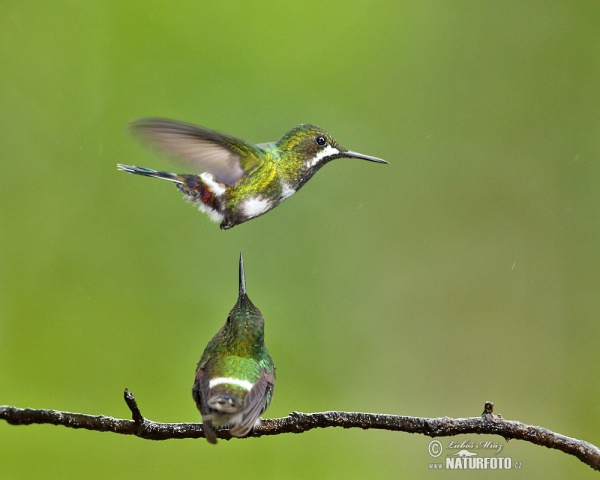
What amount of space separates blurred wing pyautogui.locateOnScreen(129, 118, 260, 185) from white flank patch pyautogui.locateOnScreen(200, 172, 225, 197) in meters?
0.02

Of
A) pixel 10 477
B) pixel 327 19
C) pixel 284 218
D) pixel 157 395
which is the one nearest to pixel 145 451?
pixel 157 395

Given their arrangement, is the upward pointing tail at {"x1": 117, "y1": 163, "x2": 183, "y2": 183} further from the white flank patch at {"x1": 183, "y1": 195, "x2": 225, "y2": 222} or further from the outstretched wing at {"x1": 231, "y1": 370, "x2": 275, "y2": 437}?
the outstretched wing at {"x1": 231, "y1": 370, "x2": 275, "y2": 437}

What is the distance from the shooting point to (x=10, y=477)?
2.83 meters

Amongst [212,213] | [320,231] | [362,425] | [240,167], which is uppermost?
[320,231]

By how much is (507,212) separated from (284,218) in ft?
4.01

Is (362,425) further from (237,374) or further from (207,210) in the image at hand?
(207,210)

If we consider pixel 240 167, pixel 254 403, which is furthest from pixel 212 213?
pixel 254 403

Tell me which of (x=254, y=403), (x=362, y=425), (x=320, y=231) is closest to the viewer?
(x=362, y=425)

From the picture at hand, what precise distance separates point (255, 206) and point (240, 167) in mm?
118

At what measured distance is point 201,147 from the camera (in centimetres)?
131

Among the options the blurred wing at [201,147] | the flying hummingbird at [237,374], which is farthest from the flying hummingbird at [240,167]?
the flying hummingbird at [237,374]

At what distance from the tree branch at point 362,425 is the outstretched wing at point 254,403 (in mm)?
32

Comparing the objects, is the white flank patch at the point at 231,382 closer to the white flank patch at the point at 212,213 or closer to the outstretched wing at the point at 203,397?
the outstretched wing at the point at 203,397

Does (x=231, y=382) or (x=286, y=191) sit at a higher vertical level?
(x=286, y=191)
